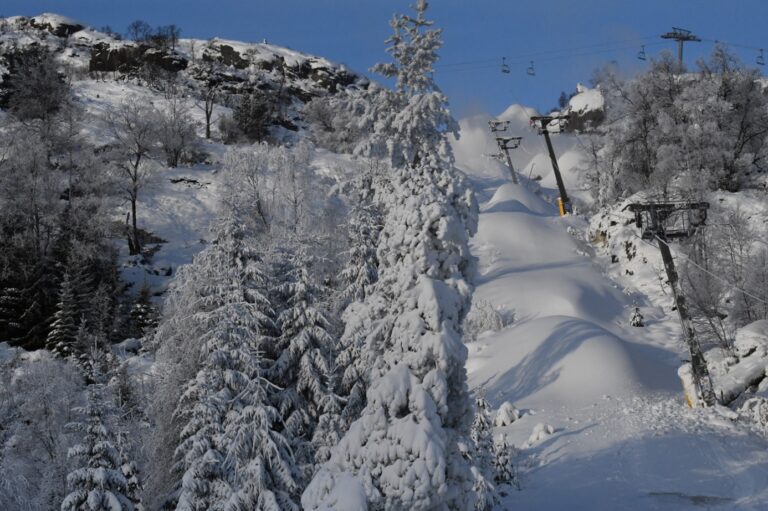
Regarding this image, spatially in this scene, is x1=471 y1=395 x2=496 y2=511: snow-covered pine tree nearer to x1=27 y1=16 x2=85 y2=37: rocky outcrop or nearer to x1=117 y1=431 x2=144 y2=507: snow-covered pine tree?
x1=117 y1=431 x2=144 y2=507: snow-covered pine tree

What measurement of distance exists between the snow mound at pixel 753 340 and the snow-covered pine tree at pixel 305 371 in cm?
1503

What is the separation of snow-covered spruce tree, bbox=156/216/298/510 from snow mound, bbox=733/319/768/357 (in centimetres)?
1636

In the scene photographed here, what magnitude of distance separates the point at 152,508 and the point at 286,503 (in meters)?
4.09

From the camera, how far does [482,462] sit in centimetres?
1451

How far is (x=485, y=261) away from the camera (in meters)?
38.8

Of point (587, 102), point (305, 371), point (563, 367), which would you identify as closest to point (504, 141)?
point (563, 367)

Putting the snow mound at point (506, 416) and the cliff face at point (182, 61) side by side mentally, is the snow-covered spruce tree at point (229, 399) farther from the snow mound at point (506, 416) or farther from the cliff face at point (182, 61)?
the cliff face at point (182, 61)

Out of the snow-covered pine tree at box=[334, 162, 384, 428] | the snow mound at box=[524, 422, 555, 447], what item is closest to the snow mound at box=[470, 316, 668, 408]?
the snow mound at box=[524, 422, 555, 447]

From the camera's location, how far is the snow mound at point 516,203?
154 ft

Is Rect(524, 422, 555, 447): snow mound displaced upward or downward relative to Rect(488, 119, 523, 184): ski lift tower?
downward

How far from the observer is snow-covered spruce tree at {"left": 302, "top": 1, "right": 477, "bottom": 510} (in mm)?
A: 8867

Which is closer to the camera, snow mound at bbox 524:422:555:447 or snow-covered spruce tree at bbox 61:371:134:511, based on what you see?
snow-covered spruce tree at bbox 61:371:134:511

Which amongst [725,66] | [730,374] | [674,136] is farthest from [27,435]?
[725,66]

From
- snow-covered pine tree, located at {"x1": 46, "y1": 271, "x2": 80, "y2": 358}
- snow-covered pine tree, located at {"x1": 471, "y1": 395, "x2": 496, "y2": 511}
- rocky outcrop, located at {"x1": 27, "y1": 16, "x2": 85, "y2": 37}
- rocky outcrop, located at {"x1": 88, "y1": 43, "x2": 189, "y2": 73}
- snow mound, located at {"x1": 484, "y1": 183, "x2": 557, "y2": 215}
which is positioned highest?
rocky outcrop, located at {"x1": 27, "y1": 16, "x2": 85, "y2": 37}
